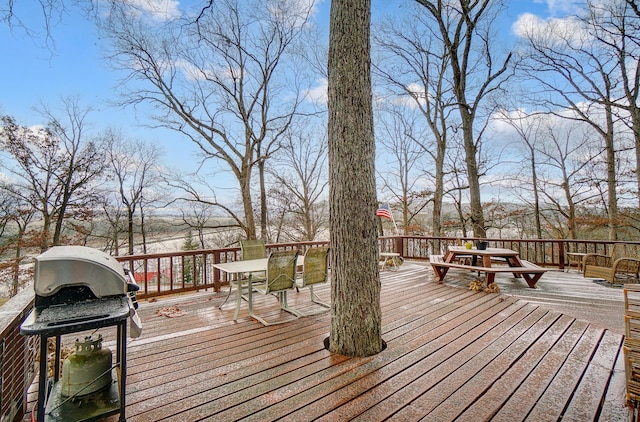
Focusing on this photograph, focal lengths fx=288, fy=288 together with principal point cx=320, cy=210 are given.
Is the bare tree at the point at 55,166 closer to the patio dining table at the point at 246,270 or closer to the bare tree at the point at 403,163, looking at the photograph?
the patio dining table at the point at 246,270

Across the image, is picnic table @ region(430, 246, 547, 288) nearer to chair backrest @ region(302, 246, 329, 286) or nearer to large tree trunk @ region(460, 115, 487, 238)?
large tree trunk @ region(460, 115, 487, 238)

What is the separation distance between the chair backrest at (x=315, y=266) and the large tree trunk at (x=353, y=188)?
3.72 feet

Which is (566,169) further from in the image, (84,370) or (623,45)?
(84,370)

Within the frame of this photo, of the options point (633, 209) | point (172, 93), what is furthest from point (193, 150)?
point (633, 209)

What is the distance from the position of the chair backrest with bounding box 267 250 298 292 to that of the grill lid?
1866 mm

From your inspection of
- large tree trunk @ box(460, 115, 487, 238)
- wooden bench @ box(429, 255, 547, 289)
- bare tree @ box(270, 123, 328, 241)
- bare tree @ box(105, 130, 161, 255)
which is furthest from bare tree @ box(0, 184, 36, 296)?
large tree trunk @ box(460, 115, 487, 238)

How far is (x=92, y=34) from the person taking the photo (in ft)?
13.4

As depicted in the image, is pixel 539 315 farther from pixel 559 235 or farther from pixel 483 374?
pixel 559 235

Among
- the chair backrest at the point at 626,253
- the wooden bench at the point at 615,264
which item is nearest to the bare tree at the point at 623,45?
the chair backrest at the point at 626,253

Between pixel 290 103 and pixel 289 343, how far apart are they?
1022cm

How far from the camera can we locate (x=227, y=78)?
1045 cm

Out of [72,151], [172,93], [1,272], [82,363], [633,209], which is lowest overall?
[1,272]

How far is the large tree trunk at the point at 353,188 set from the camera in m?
2.67

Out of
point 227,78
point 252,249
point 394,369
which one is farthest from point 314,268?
point 227,78
